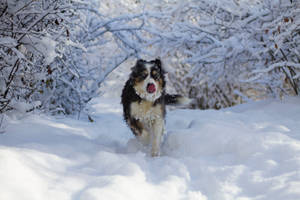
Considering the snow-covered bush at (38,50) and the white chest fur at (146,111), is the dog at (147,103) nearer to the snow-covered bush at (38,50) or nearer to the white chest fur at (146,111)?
the white chest fur at (146,111)

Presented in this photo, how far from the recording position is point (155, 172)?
284 cm

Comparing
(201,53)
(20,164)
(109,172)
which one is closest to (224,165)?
(109,172)

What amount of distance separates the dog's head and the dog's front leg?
311mm

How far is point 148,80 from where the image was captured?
3779 millimetres

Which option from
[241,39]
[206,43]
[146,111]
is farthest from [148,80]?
[206,43]

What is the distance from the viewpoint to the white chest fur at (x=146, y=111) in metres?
3.85

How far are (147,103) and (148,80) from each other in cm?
28

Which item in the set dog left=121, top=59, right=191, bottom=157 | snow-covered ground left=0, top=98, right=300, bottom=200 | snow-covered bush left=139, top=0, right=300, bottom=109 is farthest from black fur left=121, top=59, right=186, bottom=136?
snow-covered bush left=139, top=0, right=300, bottom=109

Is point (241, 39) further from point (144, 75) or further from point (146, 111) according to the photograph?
point (146, 111)

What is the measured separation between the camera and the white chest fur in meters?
3.85

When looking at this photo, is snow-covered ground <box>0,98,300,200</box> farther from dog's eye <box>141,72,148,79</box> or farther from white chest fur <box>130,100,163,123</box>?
dog's eye <box>141,72,148,79</box>

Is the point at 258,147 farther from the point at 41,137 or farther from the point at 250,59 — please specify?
the point at 250,59

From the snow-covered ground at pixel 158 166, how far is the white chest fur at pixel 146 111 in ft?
1.10

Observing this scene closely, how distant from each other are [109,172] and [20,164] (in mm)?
703
